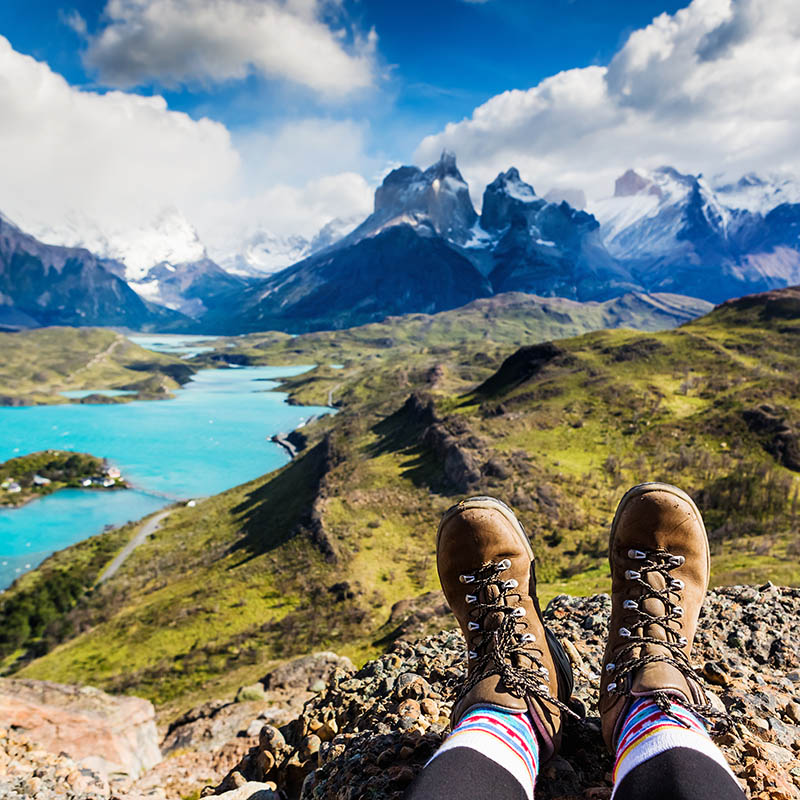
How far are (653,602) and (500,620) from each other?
147 centimetres

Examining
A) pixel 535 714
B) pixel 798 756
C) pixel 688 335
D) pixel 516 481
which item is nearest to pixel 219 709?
pixel 535 714

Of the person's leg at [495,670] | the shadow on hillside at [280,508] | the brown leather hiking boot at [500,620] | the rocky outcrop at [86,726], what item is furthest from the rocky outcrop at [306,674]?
the shadow on hillside at [280,508]

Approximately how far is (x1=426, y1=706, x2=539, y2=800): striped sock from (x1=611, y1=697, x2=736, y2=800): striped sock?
0.52 m

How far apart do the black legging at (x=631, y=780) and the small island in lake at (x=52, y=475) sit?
14341 cm

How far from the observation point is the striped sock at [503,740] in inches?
118

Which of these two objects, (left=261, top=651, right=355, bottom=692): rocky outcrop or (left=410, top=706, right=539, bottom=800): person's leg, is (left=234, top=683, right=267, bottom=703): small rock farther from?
(left=410, top=706, right=539, bottom=800): person's leg

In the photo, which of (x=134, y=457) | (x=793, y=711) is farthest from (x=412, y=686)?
(x=134, y=457)

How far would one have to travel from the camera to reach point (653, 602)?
457 cm

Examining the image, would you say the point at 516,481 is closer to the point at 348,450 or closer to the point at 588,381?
the point at 588,381

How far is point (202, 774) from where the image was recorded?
7.44 m

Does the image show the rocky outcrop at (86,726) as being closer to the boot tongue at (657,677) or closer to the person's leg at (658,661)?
the person's leg at (658,661)

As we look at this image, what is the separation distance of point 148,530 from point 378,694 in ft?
307

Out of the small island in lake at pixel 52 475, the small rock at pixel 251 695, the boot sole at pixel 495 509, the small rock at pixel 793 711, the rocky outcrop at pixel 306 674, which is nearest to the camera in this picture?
the small rock at pixel 793 711

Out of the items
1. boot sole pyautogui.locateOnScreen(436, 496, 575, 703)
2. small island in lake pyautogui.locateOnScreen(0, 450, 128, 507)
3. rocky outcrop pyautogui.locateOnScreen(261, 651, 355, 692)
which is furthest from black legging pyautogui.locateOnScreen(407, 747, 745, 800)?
small island in lake pyautogui.locateOnScreen(0, 450, 128, 507)
